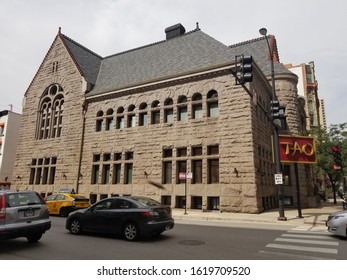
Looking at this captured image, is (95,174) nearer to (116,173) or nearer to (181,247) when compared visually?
(116,173)

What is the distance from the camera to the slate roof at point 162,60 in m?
23.3

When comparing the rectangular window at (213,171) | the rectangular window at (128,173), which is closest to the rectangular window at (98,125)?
the rectangular window at (128,173)

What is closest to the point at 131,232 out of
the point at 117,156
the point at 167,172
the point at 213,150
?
the point at 213,150

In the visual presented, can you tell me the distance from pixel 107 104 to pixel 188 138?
33.0 ft

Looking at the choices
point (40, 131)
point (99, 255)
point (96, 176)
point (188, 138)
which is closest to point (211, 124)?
point (188, 138)

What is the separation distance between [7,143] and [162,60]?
86.6 ft

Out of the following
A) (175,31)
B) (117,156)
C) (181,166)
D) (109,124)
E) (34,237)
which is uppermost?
A: (175,31)

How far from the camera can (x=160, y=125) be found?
22875mm

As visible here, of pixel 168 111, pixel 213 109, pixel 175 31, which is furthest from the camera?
pixel 175 31

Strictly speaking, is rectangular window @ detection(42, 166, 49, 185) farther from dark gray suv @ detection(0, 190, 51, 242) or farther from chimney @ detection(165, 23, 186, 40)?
dark gray suv @ detection(0, 190, 51, 242)

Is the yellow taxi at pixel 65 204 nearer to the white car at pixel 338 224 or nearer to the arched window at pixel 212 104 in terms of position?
the arched window at pixel 212 104

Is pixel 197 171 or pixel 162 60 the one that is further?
pixel 162 60

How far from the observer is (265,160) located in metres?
22.1

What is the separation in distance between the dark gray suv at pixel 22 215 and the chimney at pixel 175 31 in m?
26.4
